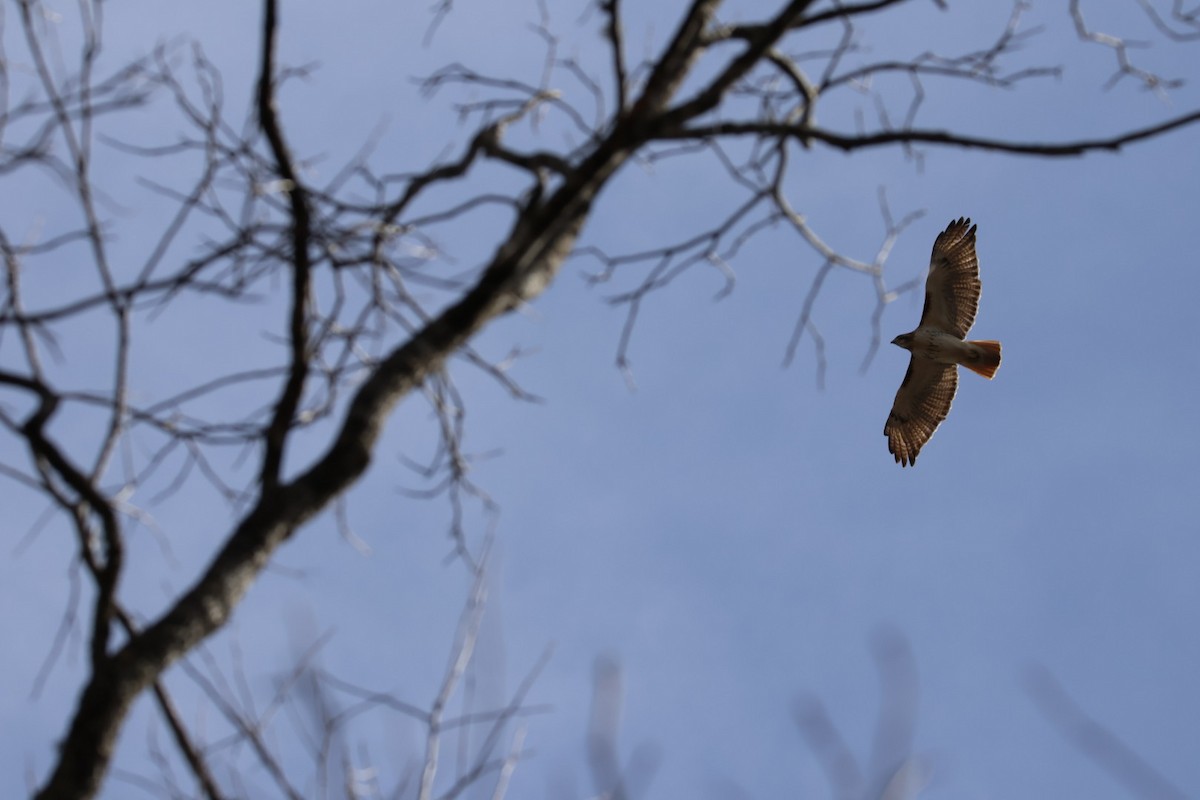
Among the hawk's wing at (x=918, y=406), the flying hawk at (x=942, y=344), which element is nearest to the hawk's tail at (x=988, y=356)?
the flying hawk at (x=942, y=344)

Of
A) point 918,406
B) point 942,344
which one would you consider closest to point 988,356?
point 942,344

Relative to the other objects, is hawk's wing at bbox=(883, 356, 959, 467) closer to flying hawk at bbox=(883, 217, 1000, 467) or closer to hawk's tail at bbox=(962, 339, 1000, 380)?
flying hawk at bbox=(883, 217, 1000, 467)

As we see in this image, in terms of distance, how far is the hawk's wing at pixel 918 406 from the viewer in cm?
806

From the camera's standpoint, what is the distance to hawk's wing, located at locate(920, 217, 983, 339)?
24.6 ft

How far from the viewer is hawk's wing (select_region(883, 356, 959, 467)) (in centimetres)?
806

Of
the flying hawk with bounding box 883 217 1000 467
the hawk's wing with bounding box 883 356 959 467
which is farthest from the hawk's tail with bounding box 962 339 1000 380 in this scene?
the hawk's wing with bounding box 883 356 959 467

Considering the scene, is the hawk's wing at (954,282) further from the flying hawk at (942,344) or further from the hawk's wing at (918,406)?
the hawk's wing at (918,406)

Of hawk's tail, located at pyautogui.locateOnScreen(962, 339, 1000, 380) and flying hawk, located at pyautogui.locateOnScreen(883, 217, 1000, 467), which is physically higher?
flying hawk, located at pyautogui.locateOnScreen(883, 217, 1000, 467)

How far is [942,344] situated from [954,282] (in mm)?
387

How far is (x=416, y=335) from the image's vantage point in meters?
2.71

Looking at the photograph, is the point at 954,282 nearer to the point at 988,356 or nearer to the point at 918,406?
the point at 988,356

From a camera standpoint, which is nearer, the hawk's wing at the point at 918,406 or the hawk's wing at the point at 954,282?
the hawk's wing at the point at 954,282

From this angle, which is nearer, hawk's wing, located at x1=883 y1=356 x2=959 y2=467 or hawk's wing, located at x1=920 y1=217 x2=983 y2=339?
hawk's wing, located at x1=920 y1=217 x2=983 y2=339

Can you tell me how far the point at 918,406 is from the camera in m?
8.28
